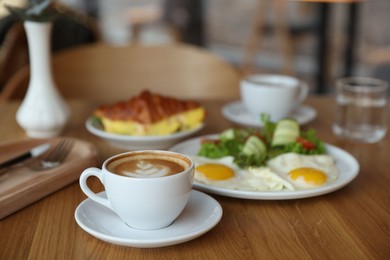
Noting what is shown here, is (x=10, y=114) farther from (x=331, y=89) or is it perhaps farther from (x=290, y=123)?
(x=331, y=89)

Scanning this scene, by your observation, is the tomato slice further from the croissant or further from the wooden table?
the croissant

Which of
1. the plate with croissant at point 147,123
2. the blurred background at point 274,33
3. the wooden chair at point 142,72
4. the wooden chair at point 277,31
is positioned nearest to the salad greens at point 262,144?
the plate with croissant at point 147,123

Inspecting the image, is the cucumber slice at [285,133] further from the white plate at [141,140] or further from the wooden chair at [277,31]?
the wooden chair at [277,31]

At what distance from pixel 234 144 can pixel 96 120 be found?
381 mm

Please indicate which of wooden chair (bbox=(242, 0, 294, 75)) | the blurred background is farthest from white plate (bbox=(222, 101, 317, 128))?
wooden chair (bbox=(242, 0, 294, 75))

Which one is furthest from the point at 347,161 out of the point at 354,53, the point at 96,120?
the point at 354,53

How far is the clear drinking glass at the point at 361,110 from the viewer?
4.35ft

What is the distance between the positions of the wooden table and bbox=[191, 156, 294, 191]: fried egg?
0.03m

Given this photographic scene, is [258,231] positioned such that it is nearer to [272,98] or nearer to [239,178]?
[239,178]

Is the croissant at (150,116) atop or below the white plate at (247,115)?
atop

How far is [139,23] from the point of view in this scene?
625 cm

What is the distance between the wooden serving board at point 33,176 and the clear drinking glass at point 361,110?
0.64m

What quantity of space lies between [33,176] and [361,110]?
83cm

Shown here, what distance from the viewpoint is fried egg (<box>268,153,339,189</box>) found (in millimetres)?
935
